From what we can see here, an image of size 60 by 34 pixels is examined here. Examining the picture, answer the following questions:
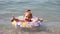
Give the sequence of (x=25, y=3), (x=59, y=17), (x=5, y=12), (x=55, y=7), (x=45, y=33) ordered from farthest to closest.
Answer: (x=25, y=3) → (x=55, y=7) → (x=5, y=12) → (x=59, y=17) → (x=45, y=33)

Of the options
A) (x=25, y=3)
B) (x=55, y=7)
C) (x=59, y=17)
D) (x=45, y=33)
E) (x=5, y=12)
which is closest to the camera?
(x=45, y=33)

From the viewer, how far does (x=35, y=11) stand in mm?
8461

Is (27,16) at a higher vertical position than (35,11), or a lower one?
higher

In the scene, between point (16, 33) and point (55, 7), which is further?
point (55, 7)

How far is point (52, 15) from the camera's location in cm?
785

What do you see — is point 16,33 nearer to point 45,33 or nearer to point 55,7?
point 45,33

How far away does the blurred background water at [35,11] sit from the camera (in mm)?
6570

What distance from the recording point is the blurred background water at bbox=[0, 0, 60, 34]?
657cm

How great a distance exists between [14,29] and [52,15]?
2057mm

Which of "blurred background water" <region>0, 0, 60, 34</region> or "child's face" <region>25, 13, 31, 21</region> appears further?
"blurred background water" <region>0, 0, 60, 34</region>

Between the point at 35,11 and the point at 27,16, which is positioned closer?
the point at 27,16

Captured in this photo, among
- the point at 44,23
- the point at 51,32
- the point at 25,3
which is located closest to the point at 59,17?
the point at 44,23

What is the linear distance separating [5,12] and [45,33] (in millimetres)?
2591

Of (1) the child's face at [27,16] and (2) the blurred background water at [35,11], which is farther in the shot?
(2) the blurred background water at [35,11]
